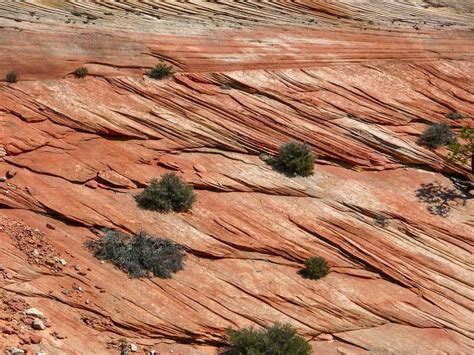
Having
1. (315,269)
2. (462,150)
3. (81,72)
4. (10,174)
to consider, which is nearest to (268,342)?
(315,269)

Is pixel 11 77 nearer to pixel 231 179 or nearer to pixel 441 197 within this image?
pixel 231 179

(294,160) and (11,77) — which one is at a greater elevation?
(11,77)

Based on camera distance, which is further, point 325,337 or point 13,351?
point 325,337

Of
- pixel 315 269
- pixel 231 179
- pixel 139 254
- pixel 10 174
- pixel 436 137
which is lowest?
pixel 315 269

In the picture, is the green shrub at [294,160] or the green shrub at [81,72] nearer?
the green shrub at [294,160]

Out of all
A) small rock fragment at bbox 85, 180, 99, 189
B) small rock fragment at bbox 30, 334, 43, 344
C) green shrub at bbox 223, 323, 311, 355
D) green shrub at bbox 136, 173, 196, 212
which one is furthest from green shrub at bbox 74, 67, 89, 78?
green shrub at bbox 223, 323, 311, 355

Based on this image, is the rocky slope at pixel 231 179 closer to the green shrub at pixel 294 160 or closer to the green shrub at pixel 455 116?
the green shrub at pixel 455 116

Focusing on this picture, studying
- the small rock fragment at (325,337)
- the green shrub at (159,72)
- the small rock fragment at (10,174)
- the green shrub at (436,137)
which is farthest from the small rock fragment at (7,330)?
the green shrub at (436,137)
